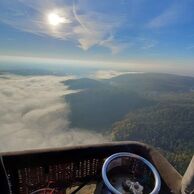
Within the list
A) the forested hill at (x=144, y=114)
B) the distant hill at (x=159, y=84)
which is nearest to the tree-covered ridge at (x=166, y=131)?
the forested hill at (x=144, y=114)

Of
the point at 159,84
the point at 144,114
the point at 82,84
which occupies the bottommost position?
the point at 144,114

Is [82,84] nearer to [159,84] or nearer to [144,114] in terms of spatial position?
[159,84]

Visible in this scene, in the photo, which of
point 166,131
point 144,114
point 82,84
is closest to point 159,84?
point 82,84

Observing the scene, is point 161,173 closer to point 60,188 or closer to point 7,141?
point 60,188

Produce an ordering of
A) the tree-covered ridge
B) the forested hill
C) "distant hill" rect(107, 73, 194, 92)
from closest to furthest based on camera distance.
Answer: the tree-covered ridge → the forested hill → "distant hill" rect(107, 73, 194, 92)

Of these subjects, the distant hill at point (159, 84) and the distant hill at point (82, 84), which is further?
the distant hill at point (82, 84)

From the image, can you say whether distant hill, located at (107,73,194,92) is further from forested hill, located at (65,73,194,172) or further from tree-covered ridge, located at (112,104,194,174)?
tree-covered ridge, located at (112,104,194,174)

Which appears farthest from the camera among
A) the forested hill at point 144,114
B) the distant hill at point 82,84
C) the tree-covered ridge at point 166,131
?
the distant hill at point 82,84

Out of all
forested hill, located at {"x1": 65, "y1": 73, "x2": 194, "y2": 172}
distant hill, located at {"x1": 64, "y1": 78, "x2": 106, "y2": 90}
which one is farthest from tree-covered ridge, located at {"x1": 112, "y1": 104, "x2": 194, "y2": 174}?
distant hill, located at {"x1": 64, "y1": 78, "x2": 106, "y2": 90}

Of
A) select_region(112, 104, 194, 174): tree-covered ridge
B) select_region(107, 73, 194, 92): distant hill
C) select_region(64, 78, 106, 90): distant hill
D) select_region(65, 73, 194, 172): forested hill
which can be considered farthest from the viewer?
select_region(64, 78, 106, 90): distant hill

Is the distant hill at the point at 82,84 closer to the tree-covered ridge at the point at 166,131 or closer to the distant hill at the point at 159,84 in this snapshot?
the distant hill at the point at 159,84
